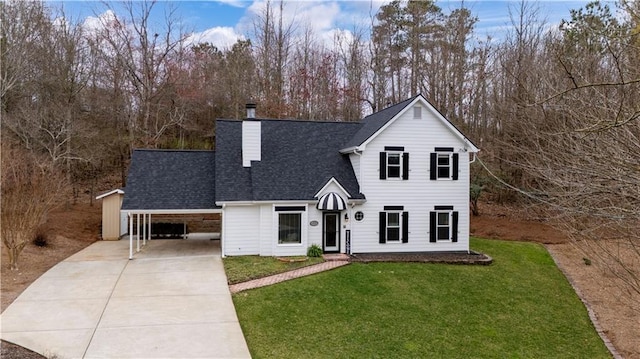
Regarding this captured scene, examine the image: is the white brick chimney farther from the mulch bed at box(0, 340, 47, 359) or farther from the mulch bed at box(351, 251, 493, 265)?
the mulch bed at box(0, 340, 47, 359)

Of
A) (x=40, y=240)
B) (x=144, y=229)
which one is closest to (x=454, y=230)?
(x=144, y=229)

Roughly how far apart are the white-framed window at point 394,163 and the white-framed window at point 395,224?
1.32 m

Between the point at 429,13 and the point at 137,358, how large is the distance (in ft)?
99.1

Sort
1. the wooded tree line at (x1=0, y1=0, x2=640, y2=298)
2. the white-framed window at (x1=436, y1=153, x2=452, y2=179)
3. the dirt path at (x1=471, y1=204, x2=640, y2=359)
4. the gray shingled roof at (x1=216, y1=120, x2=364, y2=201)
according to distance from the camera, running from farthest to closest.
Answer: the wooded tree line at (x1=0, y1=0, x2=640, y2=298), the white-framed window at (x1=436, y1=153, x2=452, y2=179), the gray shingled roof at (x1=216, y1=120, x2=364, y2=201), the dirt path at (x1=471, y1=204, x2=640, y2=359)

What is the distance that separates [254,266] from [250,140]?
5626mm

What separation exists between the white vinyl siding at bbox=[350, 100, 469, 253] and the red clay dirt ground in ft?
14.9

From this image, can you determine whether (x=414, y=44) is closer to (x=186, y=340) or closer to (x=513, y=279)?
(x=513, y=279)

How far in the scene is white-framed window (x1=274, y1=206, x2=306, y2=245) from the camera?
1642cm

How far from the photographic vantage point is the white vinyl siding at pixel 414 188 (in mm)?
17266

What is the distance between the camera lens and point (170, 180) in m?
17.4

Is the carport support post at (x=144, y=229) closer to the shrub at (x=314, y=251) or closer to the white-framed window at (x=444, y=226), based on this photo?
the shrub at (x=314, y=251)

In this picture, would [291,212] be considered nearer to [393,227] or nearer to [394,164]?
[393,227]

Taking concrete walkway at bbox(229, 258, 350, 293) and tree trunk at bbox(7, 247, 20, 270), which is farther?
tree trunk at bbox(7, 247, 20, 270)

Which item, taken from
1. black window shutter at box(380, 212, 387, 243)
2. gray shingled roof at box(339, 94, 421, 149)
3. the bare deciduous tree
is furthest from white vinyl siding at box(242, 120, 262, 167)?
the bare deciduous tree
